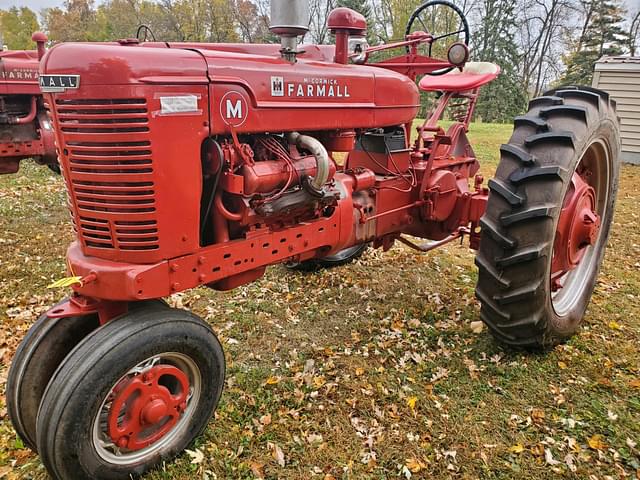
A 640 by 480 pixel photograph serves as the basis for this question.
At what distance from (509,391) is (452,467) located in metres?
0.77

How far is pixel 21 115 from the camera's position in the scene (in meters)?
6.15

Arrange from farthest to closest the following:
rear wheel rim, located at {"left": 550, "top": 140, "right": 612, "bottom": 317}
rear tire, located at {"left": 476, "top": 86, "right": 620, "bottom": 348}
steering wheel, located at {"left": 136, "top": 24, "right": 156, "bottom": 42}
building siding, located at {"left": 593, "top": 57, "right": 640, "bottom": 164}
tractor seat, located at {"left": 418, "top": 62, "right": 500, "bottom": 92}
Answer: building siding, located at {"left": 593, "top": 57, "right": 640, "bottom": 164}, tractor seat, located at {"left": 418, "top": 62, "right": 500, "bottom": 92}, rear wheel rim, located at {"left": 550, "top": 140, "right": 612, "bottom": 317}, steering wheel, located at {"left": 136, "top": 24, "right": 156, "bottom": 42}, rear tire, located at {"left": 476, "top": 86, "right": 620, "bottom": 348}

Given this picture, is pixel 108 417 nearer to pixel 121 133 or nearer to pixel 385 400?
pixel 121 133

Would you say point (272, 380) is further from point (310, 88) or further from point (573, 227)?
point (573, 227)

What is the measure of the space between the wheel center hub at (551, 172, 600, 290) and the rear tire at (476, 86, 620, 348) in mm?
283

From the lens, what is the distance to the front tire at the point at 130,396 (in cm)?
203

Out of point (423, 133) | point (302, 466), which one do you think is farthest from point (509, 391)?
point (423, 133)

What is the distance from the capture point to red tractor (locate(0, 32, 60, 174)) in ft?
19.4

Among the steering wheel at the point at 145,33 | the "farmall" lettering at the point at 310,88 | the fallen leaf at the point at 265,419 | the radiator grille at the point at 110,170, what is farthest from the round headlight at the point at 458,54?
the fallen leaf at the point at 265,419

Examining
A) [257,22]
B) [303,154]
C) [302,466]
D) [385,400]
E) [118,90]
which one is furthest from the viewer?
[257,22]

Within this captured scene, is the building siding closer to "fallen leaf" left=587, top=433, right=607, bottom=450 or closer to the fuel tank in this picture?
the fuel tank

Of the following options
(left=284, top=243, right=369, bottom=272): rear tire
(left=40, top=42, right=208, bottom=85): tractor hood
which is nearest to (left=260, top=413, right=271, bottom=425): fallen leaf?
(left=40, top=42, right=208, bottom=85): tractor hood

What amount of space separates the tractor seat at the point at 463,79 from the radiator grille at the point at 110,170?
2786mm

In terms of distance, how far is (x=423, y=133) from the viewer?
13.2 ft
